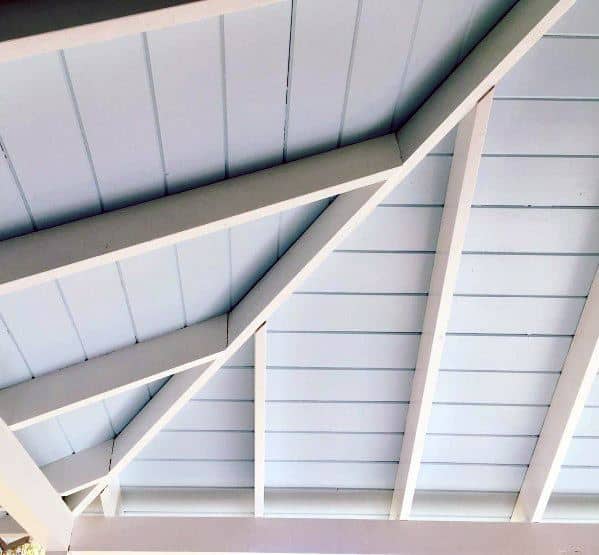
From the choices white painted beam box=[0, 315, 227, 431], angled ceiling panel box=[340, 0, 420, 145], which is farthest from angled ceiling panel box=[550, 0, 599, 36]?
white painted beam box=[0, 315, 227, 431]

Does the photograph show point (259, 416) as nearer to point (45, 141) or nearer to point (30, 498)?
point (30, 498)

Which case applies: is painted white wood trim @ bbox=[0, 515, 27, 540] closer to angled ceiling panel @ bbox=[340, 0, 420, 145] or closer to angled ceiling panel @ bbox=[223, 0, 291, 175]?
angled ceiling panel @ bbox=[223, 0, 291, 175]

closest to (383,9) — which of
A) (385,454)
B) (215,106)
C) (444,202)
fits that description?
(215,106)

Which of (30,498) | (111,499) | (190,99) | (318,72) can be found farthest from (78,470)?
(318,72)

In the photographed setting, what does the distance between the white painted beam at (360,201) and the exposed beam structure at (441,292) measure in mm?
194

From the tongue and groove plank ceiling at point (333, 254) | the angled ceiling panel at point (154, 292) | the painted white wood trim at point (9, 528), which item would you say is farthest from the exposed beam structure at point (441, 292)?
the painted white wood trim at point (9, 528)

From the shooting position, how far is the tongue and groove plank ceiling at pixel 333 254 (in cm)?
182

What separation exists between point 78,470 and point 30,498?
0.39 m

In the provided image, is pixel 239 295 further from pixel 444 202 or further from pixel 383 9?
pixel 383 9

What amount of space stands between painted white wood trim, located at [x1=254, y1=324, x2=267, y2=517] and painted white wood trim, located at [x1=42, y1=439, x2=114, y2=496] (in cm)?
75

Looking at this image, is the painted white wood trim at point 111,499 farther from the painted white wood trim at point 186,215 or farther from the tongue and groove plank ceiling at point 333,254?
the painted white wood trim at point 186,215

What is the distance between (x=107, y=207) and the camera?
6.98ft

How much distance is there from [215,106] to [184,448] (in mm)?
2574

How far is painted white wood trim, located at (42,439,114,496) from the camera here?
3.46 meters
